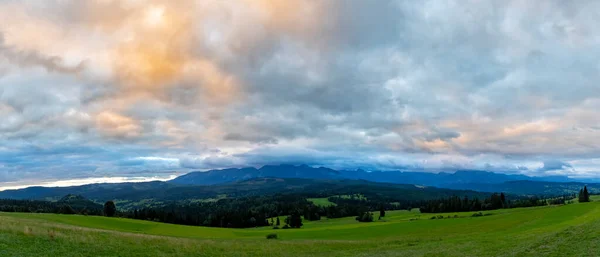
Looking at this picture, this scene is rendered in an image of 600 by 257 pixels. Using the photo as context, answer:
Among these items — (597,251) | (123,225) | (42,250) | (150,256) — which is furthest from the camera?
(123,225)

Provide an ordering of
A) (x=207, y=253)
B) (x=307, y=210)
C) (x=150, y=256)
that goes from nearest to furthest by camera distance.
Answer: (x=150, y=256) → (x=207, y=253) → (x=307, y=210)

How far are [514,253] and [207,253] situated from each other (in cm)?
2462

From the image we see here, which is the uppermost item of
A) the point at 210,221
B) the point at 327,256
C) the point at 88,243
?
the point at 88,243

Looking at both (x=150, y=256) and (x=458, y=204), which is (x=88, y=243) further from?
(x=458, y=204)

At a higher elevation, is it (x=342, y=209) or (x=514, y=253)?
(x=514, y=253)

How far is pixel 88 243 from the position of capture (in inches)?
1132

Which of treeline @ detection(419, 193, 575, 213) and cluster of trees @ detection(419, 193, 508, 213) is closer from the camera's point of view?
cluster of trees @ detection(419, 193, 508, 213)

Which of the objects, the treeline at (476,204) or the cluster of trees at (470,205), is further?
the treeline at (476,204)

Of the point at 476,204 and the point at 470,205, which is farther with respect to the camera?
the point at 470,205

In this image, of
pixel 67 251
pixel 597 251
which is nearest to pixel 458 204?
pixel 597 251

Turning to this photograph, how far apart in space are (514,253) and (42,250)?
108ft

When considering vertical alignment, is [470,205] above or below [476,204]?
below

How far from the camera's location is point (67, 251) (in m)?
25.4

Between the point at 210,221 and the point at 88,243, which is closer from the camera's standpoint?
the point at 88,243
